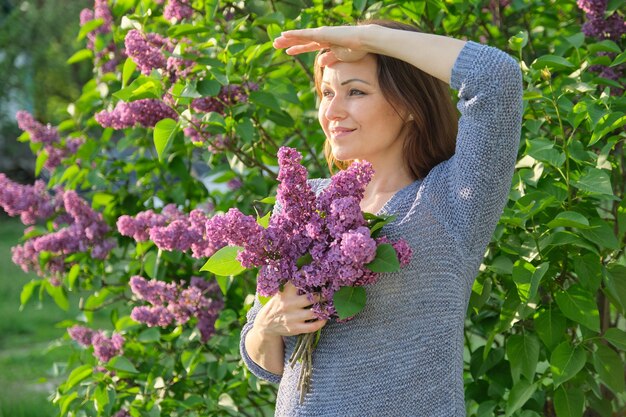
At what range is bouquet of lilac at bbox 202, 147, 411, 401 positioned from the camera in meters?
1.42

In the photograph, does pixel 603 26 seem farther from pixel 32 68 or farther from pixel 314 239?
pixel 32 68

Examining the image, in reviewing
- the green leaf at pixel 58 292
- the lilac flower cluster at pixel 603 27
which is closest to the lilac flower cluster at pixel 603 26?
the lilac flower cluster at pixel 603 27

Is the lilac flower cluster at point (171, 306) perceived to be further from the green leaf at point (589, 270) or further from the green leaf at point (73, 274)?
the green leaf at point (589, 270)

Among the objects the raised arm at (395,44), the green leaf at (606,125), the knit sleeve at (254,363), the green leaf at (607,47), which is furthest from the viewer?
the green leaf at (607,47)

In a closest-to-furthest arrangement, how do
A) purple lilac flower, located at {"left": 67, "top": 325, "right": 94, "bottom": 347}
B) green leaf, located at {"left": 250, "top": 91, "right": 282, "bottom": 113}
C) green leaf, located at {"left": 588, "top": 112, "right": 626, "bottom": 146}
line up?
1. green leaf, located at {"left": 588, "top": 112, "right": 626, "bottom": 146}
2. green leaf, located at {"left": 250, "top": 91, "right": 282, "bottom": 113}
3. purple lilac flower, located at {"left": 67, "top": 325, "right": 94, "bottom": 347}

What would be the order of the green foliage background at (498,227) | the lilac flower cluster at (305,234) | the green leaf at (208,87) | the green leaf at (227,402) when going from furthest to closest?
the green leaf at (227,402)
the green leaf at (208,87)
the green foliage background at (498,227)
the lilac flower cluster at (305,234)

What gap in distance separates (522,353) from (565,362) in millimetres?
121

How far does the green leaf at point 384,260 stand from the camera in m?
1.42

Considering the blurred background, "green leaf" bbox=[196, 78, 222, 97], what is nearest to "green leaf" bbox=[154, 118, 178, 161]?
"green leaf" bbox=[196, 78, 222, 97]

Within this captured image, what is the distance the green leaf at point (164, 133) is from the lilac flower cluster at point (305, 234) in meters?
0.88

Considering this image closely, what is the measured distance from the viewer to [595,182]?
188 cm

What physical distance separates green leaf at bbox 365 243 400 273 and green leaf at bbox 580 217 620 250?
659 mm

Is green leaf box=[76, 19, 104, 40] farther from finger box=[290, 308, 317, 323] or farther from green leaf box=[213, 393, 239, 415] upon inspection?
finger box=[290, 308, 317, 323]

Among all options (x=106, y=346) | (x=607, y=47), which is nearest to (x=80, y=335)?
(x=106, y=346)
